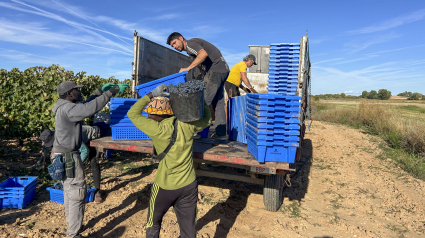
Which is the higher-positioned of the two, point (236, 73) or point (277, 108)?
point (236, 73)

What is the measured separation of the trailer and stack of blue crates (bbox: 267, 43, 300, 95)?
0.49 m

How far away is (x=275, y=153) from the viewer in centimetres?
315

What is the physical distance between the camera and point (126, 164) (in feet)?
21.1

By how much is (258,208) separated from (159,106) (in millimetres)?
2673

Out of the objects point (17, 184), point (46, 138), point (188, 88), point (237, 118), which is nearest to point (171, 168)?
point (188, 88)

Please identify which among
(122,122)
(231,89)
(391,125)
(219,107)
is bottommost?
(391,125)

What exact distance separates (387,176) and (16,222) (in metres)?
7.33

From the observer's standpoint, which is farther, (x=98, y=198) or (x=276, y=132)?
(x=98, y=198)

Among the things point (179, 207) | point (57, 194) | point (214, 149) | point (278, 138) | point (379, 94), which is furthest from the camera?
point (379, 94)

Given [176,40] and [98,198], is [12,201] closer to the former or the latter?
[98,198]

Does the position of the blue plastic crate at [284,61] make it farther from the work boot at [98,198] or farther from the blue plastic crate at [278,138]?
the work boot at [98,198]

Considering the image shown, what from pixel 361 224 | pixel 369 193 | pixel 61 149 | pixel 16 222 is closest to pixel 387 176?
pixel 369 193

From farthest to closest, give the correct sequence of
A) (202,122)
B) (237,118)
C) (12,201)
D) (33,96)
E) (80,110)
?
(33,96)
(237,118)
(12,201)
(80,110)
(202,122)

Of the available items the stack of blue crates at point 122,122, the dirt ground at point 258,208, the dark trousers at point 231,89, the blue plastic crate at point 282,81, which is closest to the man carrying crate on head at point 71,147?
the dirt ground at point 258,208
